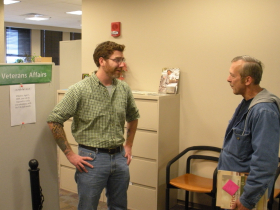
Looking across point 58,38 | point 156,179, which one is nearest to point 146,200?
point 156,179

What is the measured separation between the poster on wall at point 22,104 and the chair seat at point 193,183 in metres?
1.51

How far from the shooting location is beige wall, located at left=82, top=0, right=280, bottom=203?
2895 millimetres

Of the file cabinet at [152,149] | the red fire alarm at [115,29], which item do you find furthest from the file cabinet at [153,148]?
the red fire alarm at [115,29]

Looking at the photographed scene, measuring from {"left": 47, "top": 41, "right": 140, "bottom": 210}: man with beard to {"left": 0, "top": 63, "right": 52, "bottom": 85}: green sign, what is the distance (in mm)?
190

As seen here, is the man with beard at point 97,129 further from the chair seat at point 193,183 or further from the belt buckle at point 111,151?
the chair seat at point 193,183

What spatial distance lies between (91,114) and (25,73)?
0.47m

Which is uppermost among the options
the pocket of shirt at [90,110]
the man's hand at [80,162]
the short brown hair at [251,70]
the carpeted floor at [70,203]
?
the short brown hair at [251,70]

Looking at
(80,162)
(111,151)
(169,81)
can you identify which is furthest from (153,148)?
(80,162)

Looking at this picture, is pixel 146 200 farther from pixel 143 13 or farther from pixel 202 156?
pixel 143 13

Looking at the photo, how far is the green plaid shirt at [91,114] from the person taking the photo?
2.02 metres

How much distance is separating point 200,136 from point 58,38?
914 cm

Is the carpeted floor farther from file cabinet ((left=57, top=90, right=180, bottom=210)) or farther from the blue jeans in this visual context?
the blue jeans

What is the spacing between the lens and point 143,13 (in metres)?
3.53

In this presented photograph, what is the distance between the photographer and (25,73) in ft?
6.30
